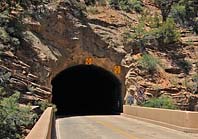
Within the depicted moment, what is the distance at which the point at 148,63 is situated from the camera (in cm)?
3612

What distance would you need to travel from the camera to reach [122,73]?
37.5m

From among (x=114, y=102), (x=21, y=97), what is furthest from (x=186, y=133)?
(x=114, y=102)

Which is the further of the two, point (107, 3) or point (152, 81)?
point (107, 3)

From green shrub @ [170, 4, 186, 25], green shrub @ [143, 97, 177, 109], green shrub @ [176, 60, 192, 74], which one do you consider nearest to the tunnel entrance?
green shrub @ [176, 60, 192, 74]

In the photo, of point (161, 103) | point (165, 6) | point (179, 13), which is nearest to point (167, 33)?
point (165, 6)

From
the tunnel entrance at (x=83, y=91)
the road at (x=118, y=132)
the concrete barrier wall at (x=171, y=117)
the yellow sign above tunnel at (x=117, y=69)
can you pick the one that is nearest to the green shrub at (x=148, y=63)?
the yellow sign above tunnel at (x=117, y=69)

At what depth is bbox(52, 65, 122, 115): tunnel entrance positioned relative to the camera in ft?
151

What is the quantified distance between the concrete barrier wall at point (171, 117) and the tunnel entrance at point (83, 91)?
1527 cm

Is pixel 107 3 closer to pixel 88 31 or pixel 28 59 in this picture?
pixel 88 31

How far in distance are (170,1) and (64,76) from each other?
17.0m

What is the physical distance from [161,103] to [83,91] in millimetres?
26626

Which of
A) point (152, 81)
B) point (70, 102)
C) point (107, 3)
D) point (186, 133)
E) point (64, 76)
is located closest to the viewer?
point (186, 133)

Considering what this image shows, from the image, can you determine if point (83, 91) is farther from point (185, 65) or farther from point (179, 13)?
point (185, 65)

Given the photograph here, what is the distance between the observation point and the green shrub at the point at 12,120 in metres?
20.9
